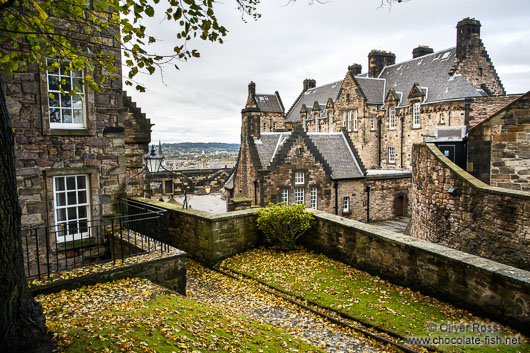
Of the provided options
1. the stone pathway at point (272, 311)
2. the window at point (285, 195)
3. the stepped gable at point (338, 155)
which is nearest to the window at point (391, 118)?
the stepped gable at point (338, 155)

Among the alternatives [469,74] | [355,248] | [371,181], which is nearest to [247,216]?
[355,248]

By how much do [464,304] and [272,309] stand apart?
3.72 meters

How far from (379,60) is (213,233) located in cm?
4383

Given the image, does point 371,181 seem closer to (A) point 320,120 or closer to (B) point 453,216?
(B) point 453,216

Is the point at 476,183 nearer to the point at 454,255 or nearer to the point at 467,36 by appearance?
the point at 454,255

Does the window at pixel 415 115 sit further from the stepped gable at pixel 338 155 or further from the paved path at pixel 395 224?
the paved path at pixel 395 224

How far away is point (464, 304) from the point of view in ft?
22.6

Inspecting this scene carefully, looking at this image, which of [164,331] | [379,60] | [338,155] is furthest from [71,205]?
[379,60]

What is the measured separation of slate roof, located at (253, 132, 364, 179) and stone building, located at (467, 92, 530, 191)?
1507 cm

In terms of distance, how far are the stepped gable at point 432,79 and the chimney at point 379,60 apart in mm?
2239

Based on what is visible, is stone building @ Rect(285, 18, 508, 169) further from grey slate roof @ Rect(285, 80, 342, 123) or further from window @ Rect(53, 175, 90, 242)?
window @ Rect(53, 175, 90, 242)

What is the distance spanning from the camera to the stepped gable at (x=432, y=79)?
34.5 metres

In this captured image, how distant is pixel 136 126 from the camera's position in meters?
17.4

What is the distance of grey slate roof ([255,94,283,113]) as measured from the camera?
58844 mm
